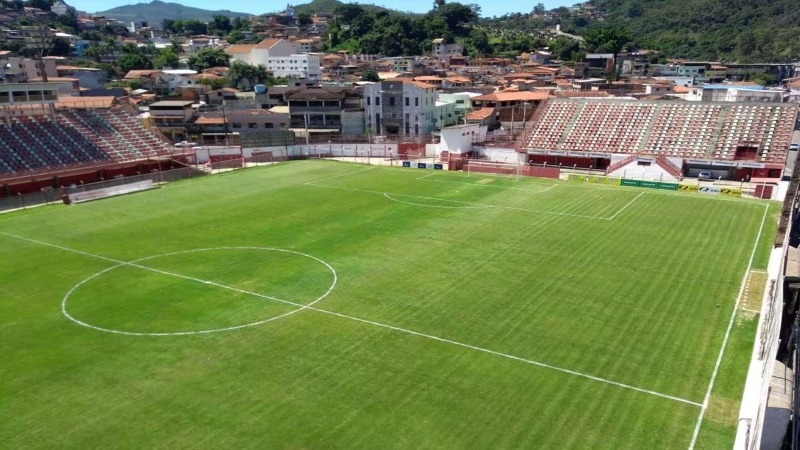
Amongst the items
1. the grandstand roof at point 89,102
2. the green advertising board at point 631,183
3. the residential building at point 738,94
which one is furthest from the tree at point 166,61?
the green advertising board at point 631,183

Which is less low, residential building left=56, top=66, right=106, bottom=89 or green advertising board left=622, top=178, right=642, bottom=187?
residential building left=56, top=66, right=106, bottom=89

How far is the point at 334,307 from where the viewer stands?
21.7m

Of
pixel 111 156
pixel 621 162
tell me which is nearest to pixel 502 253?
pixel 621 162

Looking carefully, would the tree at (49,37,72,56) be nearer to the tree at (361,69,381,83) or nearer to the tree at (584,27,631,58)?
the tree at (361,69,381,83)

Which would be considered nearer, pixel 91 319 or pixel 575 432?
pixel 575 432

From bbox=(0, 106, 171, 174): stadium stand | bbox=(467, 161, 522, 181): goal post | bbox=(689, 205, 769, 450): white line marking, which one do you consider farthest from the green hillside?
bbox=(0, 106, 171, 174): stadium stand

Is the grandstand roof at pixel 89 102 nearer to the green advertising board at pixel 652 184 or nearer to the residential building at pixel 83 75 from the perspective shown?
the residential building at pixel 83 75

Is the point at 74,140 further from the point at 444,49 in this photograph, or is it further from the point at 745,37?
the point at 745,37

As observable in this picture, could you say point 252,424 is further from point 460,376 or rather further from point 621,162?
point 621,162

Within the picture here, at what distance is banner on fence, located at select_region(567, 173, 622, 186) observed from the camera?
46.2m

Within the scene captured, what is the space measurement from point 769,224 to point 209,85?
3791 inches

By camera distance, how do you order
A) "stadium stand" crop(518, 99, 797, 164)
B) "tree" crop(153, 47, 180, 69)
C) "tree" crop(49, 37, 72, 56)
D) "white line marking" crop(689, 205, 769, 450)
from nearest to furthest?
"white line marking" crop(689, 205, 769, 450)
"stadium stand" crop(518, 99, 797, 164)
"tree" crop(153, 47, 180, 69)
"tree" crop(49, 37, 72, 56)

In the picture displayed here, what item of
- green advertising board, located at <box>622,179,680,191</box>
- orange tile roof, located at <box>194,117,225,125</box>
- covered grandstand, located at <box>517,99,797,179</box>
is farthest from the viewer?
orange tile roof, located at <box>194,117,225,125</box>

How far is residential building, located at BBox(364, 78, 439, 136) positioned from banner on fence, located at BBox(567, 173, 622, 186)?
28.2 m
